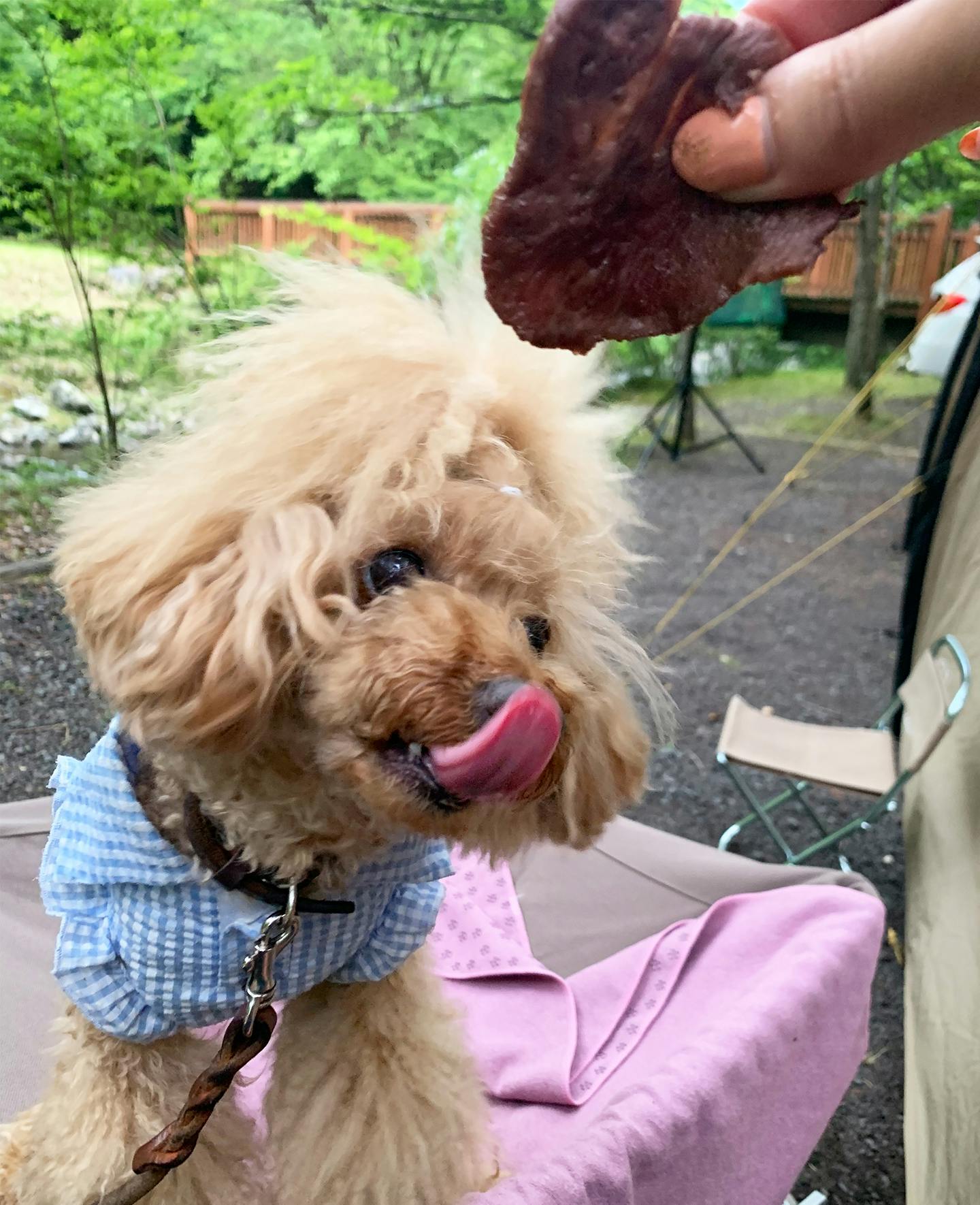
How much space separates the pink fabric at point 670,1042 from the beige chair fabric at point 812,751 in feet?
1.82

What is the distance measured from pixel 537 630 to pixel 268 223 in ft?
6.32

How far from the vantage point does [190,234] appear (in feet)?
7.29

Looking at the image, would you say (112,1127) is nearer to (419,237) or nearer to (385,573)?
Result: (385,573)

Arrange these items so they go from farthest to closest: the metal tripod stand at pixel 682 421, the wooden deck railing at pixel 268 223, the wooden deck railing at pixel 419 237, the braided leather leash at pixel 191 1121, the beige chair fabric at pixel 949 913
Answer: the metal tripod stand at pixel 682 421 < the wooden deck railing at pixel 268 223 < the wooden deck railing at pixel 419 237 < the beige chair fabric at pixel 949 913 < the braided leather leash at pixel 191 1121

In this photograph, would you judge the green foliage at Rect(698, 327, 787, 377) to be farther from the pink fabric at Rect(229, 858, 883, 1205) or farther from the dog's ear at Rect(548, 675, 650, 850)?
the dog's ear at Rect(548, 675, 650, 850)

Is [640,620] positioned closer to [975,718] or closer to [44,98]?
[975,718]

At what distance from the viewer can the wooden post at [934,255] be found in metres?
5.78

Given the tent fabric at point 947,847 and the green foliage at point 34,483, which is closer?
the tent fabric at point 947,847

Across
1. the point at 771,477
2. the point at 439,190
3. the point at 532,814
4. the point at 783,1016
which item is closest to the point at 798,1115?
the point at 783,1016

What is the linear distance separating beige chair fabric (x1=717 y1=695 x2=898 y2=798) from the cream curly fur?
112 centimetres

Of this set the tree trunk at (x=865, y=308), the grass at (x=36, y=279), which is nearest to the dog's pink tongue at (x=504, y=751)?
the grass at (x=36, y=279)

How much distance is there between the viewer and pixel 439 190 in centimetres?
283

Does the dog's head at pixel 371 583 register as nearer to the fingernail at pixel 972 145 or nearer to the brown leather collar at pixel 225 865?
the brown leather collar at pixel 225 865

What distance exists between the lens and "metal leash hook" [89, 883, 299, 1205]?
79cm
